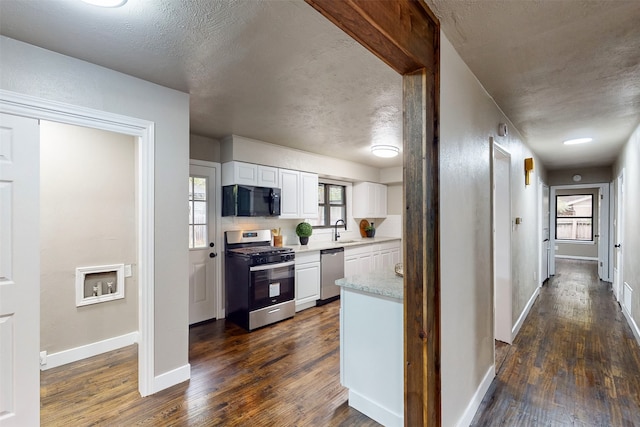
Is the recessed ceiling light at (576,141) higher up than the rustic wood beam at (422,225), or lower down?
higher up

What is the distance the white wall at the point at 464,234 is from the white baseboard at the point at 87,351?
3.15 meters

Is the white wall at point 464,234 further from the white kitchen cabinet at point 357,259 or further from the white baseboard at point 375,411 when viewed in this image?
the white kitchen cabinet at point 357,259

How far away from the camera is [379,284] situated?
206cm

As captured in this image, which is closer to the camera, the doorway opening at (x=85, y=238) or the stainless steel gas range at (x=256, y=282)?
the doorway opening at (x=85, y=238)

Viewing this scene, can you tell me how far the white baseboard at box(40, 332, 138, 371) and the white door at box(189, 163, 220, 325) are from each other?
2.29 feet

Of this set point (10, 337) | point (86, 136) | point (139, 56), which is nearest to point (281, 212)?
point (86, 136)

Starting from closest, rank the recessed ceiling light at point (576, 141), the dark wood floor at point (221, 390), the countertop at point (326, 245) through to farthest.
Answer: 1. the dark wood floor at point (221, 390)
2. the recessed ceiling light at point (576, 141)
3. the countertop at point (326, 245)

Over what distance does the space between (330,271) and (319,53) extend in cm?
343

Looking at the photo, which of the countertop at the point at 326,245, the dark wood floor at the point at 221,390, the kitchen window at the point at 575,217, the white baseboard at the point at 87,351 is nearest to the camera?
the dark wood floor at the point at 221,390

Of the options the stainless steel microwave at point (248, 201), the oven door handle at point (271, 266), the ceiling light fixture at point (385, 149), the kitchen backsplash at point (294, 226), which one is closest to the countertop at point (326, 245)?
the kitchen backsplash at point (294, 226)

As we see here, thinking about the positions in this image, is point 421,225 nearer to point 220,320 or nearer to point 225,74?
point 225,74

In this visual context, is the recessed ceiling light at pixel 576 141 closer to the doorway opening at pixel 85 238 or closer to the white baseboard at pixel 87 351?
the doorway opening at pixel 85 238

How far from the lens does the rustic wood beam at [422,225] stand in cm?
151

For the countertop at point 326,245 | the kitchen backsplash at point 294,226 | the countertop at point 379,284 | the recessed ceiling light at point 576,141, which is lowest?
the countertop at point 326,245
